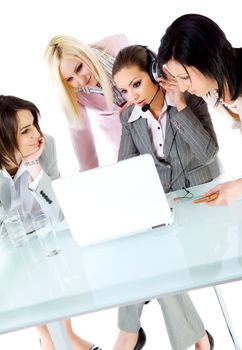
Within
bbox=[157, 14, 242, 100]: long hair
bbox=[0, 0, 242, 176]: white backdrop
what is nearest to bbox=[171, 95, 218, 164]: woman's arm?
bbox=[157, 14, 242, 100]: long hair

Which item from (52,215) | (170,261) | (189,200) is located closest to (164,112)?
(189,200)

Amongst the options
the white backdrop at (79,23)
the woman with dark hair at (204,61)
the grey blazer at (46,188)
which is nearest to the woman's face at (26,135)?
the grey blazer at (46,188)

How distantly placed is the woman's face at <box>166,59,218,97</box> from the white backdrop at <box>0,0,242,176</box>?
1.74 m

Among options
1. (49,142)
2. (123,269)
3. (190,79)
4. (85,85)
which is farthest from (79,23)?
(123,269)

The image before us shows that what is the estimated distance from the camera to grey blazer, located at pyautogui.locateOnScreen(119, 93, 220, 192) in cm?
210

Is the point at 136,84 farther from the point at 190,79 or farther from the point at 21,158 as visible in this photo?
the point at 21,158

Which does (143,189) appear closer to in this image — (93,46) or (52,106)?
(93,46)

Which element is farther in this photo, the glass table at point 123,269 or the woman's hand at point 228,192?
the woman's hand at point 228,192

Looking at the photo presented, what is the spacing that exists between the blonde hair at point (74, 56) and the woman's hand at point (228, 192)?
1.00 m

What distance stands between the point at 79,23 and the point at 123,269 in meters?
2.60

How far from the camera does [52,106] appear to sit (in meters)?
3.98

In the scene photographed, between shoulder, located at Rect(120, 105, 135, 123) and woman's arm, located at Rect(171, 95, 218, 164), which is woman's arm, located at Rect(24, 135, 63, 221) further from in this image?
woman's arm, located at Rect(171, 95, 218, 164)

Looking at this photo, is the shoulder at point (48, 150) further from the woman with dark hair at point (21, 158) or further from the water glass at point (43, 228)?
the water glass at point (43, 228)

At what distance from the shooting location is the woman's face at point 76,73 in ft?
8.21
